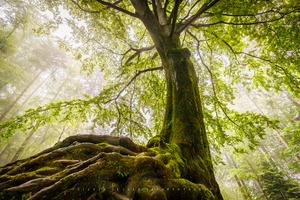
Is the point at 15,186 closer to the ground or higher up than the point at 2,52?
closer to the ground

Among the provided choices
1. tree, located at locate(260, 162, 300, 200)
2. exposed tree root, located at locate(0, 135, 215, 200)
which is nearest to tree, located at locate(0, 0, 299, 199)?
exposed tree root, located at locate(0, 135, 215, 200)

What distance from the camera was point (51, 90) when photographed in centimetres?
2100

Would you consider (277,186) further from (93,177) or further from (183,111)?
(93,177)

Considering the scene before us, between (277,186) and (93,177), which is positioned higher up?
(277,186)

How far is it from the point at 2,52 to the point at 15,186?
17092 mm

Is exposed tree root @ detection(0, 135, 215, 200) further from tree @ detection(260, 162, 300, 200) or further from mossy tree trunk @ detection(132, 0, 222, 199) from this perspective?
tree @ detection(260, 162, 300, 200)

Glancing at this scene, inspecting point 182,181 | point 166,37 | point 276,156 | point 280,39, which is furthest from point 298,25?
point 276,156

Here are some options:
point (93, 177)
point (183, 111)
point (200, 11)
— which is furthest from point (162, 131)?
point (200, 11)

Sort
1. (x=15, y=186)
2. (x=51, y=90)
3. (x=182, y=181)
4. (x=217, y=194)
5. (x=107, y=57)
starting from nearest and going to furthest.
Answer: (x=15, y=186) → (x=182, y=181) → (x=217, y=194) → (x=107, y=57) → (x=51, y=90)

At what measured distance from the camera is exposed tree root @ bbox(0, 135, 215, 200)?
1.17 metres

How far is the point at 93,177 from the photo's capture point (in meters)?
1.28

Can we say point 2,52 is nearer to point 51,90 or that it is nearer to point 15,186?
point 51,90

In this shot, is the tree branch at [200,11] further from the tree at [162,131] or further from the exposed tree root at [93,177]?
the exposed tree root at [93,177]

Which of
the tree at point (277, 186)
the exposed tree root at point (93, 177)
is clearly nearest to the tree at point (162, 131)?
the exposed tree root at point (93, 177)
